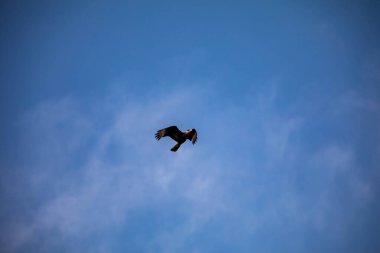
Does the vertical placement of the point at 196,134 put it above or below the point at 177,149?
above

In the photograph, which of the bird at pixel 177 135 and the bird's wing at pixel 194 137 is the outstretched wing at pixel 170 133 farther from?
the bird's wing at pixel 194 137

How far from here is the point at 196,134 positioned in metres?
16.5

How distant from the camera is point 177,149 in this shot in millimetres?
15805

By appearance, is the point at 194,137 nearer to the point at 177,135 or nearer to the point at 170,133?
the point at 177,135

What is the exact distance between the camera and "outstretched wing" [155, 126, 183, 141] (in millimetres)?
15523

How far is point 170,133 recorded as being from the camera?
15930mm

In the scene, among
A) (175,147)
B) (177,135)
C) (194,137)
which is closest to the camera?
(175,147)

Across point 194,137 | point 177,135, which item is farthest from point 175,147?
point 194,137

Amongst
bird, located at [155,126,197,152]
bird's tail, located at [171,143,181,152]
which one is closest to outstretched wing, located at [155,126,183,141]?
bird, located at [155,126,197,152]

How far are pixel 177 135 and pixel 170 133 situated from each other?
1.51 feet

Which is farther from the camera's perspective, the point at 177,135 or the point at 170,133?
the point at 177,135

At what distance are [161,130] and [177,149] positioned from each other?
141 cm

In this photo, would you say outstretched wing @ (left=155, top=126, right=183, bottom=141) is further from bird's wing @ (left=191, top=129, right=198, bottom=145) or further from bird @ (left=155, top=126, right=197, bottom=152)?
bird's wing @ (left=191, top=129, right=198, bottom=145)

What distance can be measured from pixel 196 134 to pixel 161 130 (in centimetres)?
221
